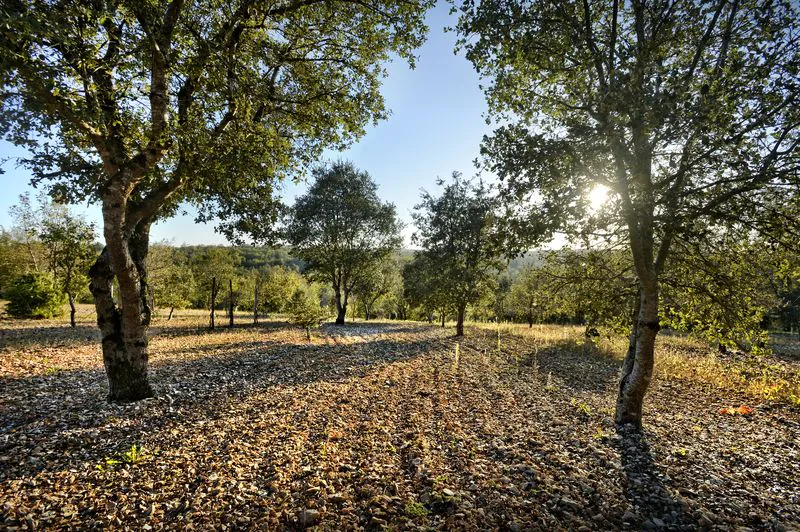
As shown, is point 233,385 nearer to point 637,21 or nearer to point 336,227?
point 637,21

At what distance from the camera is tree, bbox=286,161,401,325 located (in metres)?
33.1

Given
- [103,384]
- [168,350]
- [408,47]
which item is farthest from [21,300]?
[408,47]

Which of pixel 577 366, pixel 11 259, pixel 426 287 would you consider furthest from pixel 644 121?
pixel 11 259

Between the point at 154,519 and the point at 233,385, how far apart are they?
6503 millimetres

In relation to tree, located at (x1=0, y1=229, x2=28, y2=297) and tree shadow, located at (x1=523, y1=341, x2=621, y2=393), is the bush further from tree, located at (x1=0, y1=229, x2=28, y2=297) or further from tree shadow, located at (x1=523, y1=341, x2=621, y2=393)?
tree shadow, located at (x1=523, y1=341, x2=621, y2=393)

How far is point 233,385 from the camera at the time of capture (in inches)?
417

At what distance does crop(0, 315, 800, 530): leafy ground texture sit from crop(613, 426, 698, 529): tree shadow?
0.10 ft

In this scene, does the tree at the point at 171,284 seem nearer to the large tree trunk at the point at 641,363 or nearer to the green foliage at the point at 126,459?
the green foliage at the point at 126,459

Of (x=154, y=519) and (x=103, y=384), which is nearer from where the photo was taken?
(x=154, y=519)

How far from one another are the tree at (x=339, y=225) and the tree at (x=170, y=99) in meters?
21.8

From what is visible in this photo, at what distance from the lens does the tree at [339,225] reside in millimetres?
33094

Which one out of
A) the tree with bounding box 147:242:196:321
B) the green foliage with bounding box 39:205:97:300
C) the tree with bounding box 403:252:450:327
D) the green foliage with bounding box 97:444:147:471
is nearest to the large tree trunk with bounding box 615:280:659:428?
the green foliage with bounding box 97:444:147:471

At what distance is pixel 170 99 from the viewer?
8.35m

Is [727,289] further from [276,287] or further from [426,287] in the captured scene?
[276,287]
